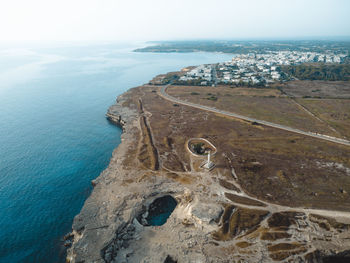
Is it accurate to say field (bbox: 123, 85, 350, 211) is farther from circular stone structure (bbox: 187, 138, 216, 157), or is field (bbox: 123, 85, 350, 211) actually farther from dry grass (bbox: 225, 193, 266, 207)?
dry grass (bbox: 225, 193, 266, 207)

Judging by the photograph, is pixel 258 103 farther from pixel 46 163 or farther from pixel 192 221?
pixel 46 163

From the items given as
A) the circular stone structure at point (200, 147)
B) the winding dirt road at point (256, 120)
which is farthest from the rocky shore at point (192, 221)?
the winding dirt road at point (256, 120)

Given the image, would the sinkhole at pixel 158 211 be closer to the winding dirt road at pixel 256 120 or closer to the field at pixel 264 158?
the field at pixel 264 158

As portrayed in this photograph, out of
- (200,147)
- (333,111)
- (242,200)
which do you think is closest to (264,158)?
(200,147)

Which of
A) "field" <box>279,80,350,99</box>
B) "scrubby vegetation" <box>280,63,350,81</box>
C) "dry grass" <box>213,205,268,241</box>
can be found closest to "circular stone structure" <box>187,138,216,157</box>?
"dry grass" <box>213,205,268,241</box>

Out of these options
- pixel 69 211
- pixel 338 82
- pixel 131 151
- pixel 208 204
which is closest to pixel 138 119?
pixel 131 151
